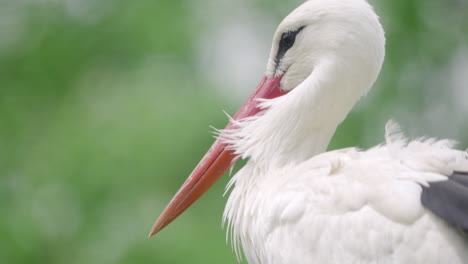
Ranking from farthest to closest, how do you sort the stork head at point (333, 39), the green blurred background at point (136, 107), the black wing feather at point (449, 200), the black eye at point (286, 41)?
the green blurred background at point (136, 107) → the black eye at point (286, 41) → the stork head at point (333, 39) → the black wing feather at point (449, 200)

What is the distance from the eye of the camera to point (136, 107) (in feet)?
18.5

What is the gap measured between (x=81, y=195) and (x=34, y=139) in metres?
1.33

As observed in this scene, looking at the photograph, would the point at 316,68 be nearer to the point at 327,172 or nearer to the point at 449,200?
the point at 327,172

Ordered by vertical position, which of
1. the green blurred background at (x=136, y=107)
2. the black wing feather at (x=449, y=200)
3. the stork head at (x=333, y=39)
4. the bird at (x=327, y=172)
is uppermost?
the stork head at (x=333, y=39)

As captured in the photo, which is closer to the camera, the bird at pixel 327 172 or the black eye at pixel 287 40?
the bird at pixel 327 172

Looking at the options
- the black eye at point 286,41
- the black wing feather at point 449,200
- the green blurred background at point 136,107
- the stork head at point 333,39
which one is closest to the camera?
the black wing feather at point 449,200

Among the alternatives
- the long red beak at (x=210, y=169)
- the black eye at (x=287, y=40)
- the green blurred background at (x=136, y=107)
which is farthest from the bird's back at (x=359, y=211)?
the green blurred background at (x=136, y=107)

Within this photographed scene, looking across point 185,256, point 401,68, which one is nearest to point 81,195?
point 185,256

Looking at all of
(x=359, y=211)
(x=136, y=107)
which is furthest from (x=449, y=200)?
(x=136, y=107)

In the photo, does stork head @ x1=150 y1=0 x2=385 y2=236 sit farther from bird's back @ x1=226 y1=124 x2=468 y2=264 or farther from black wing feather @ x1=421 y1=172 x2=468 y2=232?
black wing feather @ x1=421 y1=172 x2=468 y2=232

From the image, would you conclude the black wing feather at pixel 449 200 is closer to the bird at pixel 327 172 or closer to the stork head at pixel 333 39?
the bird at pixel 327 172

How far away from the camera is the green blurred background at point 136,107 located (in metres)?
5.48

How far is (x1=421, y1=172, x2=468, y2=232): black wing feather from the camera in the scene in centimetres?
209

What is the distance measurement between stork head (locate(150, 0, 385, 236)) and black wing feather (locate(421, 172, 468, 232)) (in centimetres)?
49
